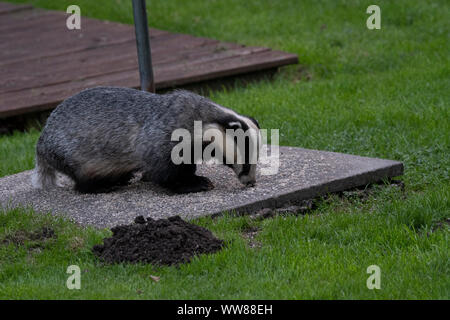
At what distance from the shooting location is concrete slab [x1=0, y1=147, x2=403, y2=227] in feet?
17.7

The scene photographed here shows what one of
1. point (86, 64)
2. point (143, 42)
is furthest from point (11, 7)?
point (143, 42)

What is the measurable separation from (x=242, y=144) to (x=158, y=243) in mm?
1197

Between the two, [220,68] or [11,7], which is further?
[11,7]

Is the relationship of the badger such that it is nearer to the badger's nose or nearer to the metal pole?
the badger's nose

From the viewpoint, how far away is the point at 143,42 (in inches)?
263

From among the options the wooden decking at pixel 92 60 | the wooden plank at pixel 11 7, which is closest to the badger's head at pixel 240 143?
the wooden decking at pixel 92 60

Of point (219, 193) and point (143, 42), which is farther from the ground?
point (143, 42)

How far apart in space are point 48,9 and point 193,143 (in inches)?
337

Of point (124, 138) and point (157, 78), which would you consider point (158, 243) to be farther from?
point (157, 78)

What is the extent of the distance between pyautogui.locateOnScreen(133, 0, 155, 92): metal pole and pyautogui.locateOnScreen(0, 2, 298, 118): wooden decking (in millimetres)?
2085

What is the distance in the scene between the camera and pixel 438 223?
5121 millimetres

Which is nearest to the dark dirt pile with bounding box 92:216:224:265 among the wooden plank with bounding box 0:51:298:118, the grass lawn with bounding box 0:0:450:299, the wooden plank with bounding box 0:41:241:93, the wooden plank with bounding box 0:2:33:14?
the grass lawn with bounding box 0:0:450:299

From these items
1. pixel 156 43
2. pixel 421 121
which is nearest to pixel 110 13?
pixel 156 43

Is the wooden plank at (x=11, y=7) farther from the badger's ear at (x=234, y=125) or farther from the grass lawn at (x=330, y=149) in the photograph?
the badger's ear at (x=234, y=125)
